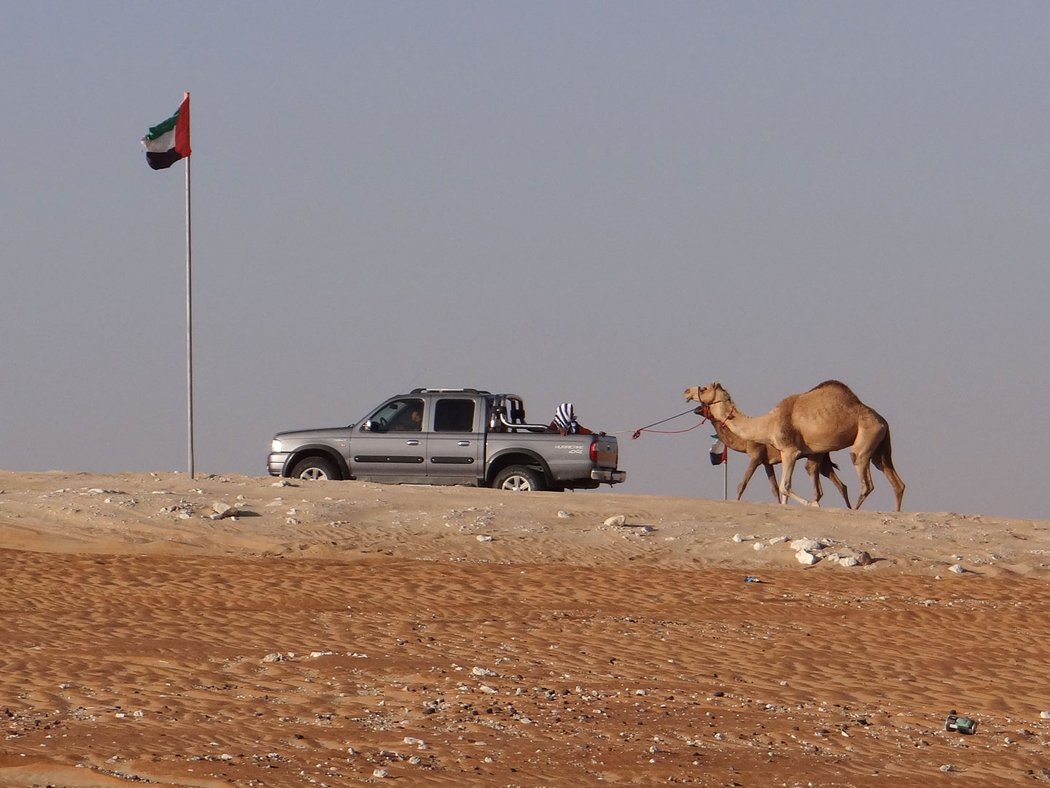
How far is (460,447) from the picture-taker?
26609 millimetres

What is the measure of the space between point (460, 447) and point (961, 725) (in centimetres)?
1529

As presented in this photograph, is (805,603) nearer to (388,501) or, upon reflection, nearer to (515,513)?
(515,513)

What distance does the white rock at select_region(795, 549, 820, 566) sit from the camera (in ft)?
74.8

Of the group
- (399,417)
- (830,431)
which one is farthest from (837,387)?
(399,417)

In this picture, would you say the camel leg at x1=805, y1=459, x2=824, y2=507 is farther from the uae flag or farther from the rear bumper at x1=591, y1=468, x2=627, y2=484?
the uae flag

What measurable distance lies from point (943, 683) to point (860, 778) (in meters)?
4.38

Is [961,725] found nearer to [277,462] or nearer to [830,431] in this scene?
[277,462]

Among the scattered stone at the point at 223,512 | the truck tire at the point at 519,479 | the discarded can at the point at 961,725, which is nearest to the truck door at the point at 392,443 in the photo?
the truck tire at the point at 519,479

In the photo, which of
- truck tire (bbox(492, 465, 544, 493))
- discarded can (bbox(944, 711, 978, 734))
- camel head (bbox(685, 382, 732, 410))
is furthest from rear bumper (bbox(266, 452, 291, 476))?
discarded can (bbox(944, 711, 978, 734))

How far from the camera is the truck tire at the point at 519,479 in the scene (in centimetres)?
2672

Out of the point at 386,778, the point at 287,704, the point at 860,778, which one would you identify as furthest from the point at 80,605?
the point at 860,778

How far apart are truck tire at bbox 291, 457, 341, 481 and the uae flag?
21.7 ft

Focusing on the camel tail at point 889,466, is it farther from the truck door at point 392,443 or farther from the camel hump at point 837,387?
the truck door at point 392,443

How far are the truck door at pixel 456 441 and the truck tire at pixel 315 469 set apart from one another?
1695 millimetres
